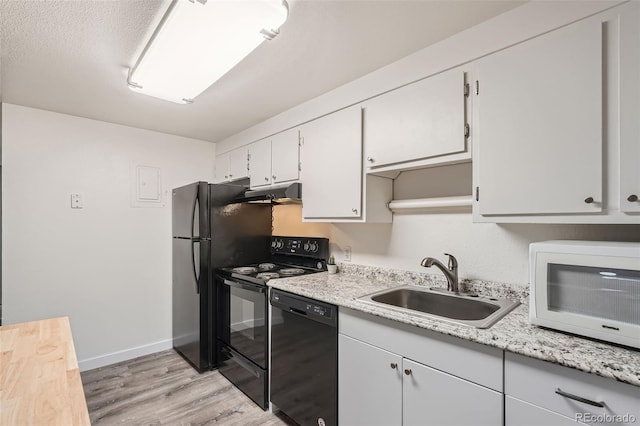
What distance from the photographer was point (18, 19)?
142cm

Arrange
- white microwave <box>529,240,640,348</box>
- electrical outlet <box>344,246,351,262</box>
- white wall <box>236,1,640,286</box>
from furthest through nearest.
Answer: electrical outlet <box>344,246,351,262</box> → white wall <box>236,1,640,286</box> → white microwave <box>529,240,640,348</box>

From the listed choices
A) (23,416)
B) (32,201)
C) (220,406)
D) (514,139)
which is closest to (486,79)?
(514,139)

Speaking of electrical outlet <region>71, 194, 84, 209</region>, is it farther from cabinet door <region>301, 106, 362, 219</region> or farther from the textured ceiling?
cabinet door <region>301, 106, 362, 219</region>

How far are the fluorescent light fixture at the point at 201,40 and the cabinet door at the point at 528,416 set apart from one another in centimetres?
170

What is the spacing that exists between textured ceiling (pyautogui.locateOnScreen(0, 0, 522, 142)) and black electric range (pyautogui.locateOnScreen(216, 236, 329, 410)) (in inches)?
49.1

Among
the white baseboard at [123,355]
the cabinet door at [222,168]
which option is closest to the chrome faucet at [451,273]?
the cabinet door at [222,168]

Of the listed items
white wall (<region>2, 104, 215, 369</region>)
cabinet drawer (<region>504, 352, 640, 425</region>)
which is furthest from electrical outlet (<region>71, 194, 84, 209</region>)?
cabinet drawer (<region>504, 352, 640, 425</region>)

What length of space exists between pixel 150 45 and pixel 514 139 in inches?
68.7

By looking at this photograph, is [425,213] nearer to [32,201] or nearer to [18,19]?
[18,19]

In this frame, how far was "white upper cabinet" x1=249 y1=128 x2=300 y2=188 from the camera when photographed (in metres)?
2.47

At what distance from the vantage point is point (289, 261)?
2.79 meters

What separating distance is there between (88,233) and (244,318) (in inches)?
66.4

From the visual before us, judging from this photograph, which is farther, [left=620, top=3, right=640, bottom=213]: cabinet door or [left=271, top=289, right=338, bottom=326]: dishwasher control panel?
[left=271, top=289, right=338, bottom=326]: dishwasher control panel

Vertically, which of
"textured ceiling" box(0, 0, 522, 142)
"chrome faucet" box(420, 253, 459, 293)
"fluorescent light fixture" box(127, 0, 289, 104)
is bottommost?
"chrome faucet" box(420, 253, 459, 293)
